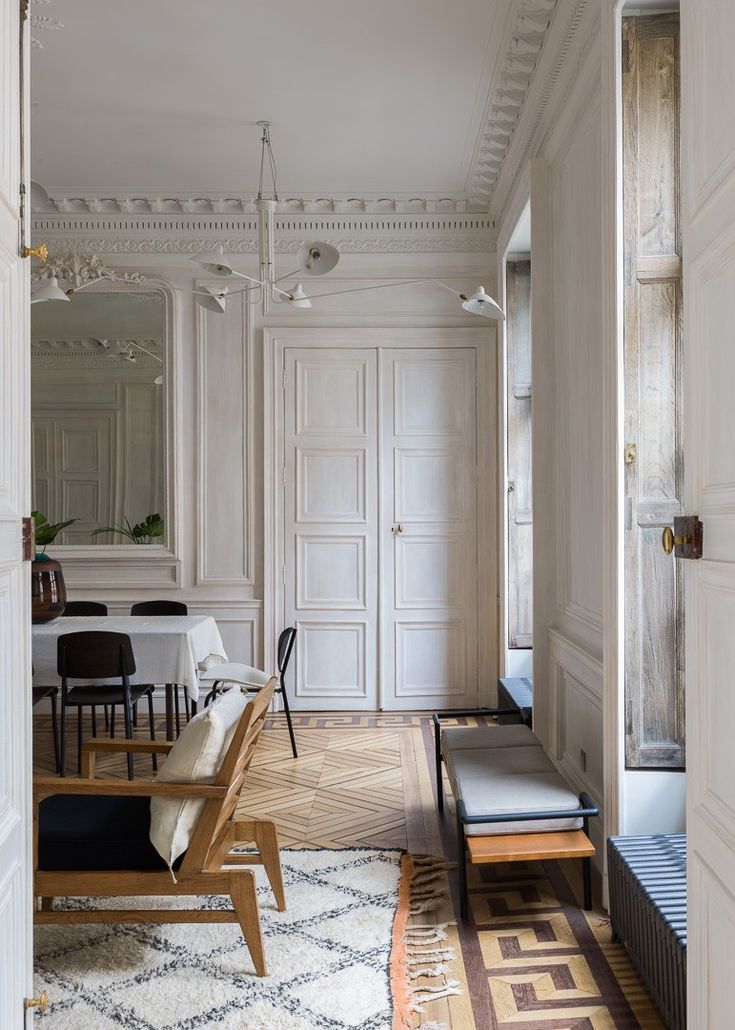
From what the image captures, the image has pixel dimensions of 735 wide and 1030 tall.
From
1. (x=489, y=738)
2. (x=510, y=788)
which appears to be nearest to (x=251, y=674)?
(x=489, y=738)

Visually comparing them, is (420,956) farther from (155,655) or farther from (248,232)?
(248,232)

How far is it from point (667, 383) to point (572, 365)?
41.4 inches

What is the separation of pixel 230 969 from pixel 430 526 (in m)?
4.22

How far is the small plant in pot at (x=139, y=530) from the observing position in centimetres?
652

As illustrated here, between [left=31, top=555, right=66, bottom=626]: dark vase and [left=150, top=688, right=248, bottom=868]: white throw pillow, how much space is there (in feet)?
3.34

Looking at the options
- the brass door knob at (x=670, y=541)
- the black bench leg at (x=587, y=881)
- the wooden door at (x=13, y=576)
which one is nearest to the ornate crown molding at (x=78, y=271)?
the wooden door at (x=13, y=576)

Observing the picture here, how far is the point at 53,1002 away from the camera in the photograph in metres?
2.55

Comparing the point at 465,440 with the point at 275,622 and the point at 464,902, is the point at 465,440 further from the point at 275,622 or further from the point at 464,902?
the point at 464,902

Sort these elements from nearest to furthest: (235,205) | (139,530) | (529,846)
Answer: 1. (529,846)
2. (235,205)
3. (139,530)

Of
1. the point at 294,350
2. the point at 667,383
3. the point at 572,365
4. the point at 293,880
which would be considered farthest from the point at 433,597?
the point at 667,383

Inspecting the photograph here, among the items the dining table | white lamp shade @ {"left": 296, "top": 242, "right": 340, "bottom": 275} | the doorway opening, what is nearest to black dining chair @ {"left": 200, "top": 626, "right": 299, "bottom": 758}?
the dining table

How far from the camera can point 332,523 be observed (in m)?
6.61

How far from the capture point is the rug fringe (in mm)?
2504

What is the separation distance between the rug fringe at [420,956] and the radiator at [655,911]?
1.84 feet
